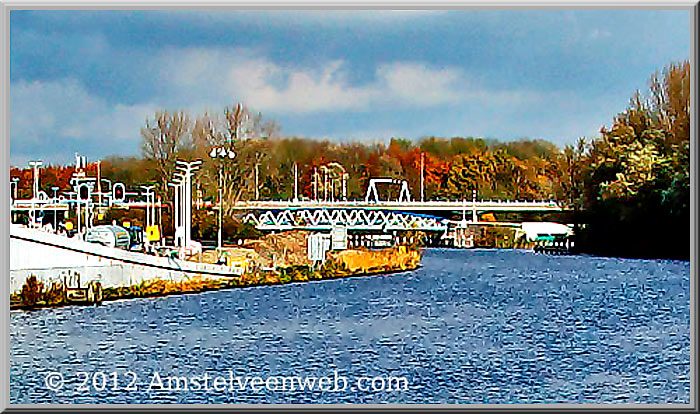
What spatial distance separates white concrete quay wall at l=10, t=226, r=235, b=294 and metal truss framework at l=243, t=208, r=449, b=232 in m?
19.4

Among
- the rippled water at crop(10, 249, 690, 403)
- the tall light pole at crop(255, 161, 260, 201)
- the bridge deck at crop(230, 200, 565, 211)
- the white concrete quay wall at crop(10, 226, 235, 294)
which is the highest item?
the tall light pole at crop(255, 161, 260, 201)

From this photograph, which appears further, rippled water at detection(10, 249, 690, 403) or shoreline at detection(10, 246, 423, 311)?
shoreline at detection(10, 246, 423, 311)

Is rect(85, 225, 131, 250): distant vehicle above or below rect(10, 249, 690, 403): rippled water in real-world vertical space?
above

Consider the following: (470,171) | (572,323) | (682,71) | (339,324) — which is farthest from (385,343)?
(470,171)

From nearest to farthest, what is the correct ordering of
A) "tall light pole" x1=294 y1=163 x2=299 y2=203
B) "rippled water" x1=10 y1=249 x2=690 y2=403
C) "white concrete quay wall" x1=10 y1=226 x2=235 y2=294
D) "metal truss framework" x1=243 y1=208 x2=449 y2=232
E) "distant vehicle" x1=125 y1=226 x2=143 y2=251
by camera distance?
"rippled water" x1=10 y1=249 x2=690 y2=403, "white concrete quay wall" x1=10 y1=226 x2=235 y2=294, "distant vehicle" x1=125 y1=226 x2=143 y2=251, "tall light pole" x1=294 y1=163 x2=299 y2=203, "metal truss framework" x1=243 y1=208 x2=449 y2=232

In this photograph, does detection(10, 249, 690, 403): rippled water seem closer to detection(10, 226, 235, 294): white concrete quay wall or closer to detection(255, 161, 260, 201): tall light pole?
detection(10, 226, 235, 294): white concrete quay wall

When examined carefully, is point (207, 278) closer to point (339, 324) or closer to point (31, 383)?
point (339, 324)

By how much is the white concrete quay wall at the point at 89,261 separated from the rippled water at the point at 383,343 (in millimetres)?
760

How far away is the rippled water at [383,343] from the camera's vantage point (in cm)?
959

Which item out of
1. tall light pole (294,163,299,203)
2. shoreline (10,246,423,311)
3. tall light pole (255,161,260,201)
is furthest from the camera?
tall light pole (294,163,299,203)

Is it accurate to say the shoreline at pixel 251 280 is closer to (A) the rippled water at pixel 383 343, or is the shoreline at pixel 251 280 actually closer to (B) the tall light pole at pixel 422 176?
(A) the rippled water at pixel 383 343

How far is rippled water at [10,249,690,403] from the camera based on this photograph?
31.5 ft

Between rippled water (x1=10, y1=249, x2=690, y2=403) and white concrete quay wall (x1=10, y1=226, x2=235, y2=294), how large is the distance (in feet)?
2.49

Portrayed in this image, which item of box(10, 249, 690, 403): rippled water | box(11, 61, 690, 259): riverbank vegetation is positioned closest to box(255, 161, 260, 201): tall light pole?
box(11, 61, 690, 259): riverbank vegetation
